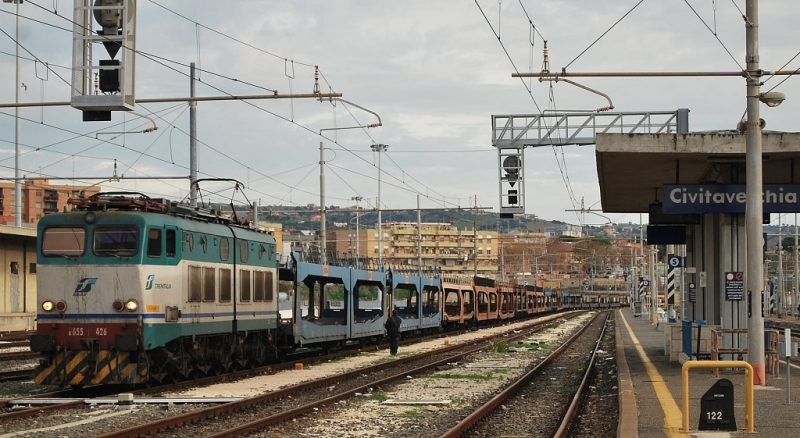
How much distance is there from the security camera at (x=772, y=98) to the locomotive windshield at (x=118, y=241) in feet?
35.7

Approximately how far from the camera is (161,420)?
1382cm

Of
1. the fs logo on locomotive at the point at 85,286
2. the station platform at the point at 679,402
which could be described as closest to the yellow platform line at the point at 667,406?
the station platform at the point at 679,402

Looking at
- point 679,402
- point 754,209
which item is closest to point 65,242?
point 679,402

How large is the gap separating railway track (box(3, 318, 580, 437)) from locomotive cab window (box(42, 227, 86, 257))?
4335 millimetres

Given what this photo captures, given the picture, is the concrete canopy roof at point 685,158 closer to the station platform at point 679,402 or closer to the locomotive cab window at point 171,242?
the station platform at point 679,402

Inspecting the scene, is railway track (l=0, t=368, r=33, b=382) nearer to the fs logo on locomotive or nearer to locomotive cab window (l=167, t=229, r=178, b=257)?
the fs logo on locomotive

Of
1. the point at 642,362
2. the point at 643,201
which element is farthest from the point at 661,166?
the point at 643,201

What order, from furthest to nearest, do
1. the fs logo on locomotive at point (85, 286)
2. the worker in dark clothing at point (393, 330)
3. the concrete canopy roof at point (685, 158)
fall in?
the worker in dark clothing at point (393, 330) → the concrete canopy roof at point (685, 158) → the fs logo on locomotive at point (85, 286)

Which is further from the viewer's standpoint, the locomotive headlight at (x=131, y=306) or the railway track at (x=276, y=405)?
the locomotive headlight at (x=131, y=306)

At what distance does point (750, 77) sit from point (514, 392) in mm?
7182

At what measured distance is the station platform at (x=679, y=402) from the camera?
41.6 feet

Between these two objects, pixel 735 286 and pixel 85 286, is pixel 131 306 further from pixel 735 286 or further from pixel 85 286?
pixel 735 286

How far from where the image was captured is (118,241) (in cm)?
1856

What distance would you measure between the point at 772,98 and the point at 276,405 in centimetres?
962
